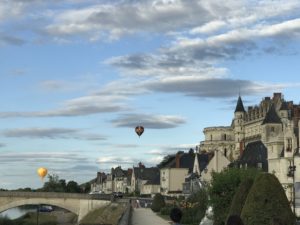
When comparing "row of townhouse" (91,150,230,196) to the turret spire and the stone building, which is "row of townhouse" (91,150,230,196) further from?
the turret spire

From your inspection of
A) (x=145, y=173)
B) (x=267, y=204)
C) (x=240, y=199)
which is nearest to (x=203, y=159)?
(x=145, y=173)

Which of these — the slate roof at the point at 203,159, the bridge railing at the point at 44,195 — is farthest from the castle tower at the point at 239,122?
the bridge railing at the point at 44,195

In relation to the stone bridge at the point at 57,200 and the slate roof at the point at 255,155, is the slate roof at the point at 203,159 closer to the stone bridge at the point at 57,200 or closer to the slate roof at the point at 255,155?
the stone bridge at the point at 57,200

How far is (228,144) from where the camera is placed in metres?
189

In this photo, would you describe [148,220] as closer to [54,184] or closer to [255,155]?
[255,155]

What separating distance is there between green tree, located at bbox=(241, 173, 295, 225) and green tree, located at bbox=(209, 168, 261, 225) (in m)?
11.8

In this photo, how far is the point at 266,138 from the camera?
9225 cm

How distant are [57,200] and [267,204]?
82819 mm

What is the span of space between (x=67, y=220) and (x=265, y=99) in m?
66.8

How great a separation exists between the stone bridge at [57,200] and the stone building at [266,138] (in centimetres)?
2477

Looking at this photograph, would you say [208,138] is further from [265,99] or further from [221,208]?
[221,208]

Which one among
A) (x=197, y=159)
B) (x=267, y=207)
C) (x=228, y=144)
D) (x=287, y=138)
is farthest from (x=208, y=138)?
(x=267, y=207)

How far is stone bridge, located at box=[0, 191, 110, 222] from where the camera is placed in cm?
10088

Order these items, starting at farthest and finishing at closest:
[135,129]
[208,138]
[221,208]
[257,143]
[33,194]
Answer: [208,138] < [33,194] < [257,143] < [135,129] < [221,208]
